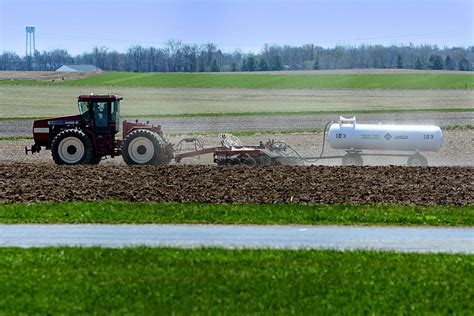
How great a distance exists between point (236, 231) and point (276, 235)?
875 mm

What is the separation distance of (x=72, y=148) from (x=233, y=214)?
35.5ft

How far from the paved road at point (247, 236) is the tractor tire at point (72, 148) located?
1027 cm

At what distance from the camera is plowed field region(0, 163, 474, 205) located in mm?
20734

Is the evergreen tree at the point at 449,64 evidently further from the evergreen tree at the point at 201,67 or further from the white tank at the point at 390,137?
the white tank at the point at 390,137

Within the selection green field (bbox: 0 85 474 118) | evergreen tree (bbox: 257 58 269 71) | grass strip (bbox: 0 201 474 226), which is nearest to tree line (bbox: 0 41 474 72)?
evergreen tree (bbox: 257 58 269 71)

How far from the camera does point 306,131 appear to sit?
1649 inches

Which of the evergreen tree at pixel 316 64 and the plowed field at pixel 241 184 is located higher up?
the evergreen tree at pixel 316 64

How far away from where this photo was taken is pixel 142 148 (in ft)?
89.8

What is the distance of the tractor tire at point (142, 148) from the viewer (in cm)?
2717

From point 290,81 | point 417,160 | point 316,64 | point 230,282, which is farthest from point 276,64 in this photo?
point 230,282

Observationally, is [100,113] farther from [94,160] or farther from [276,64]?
[276,64]

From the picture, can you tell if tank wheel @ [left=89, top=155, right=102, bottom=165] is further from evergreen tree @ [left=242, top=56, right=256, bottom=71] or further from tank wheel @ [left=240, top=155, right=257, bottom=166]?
evergreen tree @ [left=242, top=56, right=256, bottom=71]

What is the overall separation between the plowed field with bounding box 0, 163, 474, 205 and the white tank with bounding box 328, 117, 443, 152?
126 inches

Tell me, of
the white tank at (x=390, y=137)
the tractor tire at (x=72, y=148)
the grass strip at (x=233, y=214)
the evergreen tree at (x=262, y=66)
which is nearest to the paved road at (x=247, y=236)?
the grass strip at (x=233, y=214)
